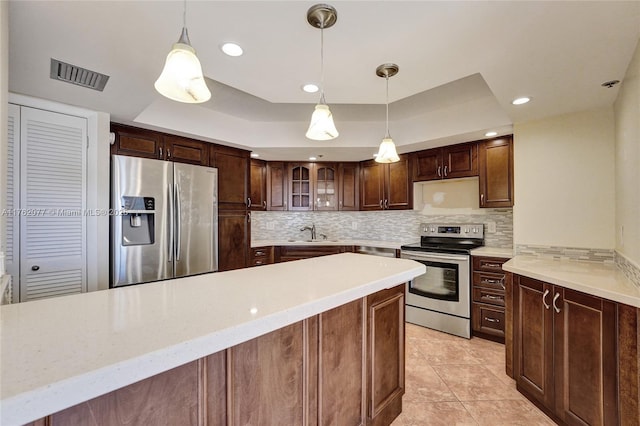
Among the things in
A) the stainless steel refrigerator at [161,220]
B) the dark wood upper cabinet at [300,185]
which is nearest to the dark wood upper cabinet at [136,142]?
the stainless steel refrigerator at [161,220]

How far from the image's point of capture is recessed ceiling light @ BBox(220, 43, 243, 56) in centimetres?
151

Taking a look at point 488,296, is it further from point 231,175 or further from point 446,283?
point 231,175

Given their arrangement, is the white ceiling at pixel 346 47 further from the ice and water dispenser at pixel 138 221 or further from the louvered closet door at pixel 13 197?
the ice and water dispenser at pixel 138 221

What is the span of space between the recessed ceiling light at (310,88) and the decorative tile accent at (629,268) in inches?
86.6

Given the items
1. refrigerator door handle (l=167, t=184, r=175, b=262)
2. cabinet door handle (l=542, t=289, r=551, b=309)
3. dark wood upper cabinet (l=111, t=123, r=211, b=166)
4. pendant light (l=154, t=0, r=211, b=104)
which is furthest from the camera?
refrigerator door handle (l=167, t=184, r=175, b=262)

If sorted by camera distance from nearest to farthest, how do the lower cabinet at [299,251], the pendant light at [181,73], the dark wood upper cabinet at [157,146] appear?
the pendant light at [181,73]
the dark wood upper cabinet at [157,146]
the lower cabinet at [299,251]

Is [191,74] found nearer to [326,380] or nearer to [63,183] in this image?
[326,380]

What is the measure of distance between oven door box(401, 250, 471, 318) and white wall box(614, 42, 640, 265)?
1.26m

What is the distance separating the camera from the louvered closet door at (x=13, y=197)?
1.96m

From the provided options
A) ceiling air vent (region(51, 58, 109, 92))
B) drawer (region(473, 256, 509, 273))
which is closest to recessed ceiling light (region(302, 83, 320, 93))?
ceiling air vent (region(51, 58, 109, 92))

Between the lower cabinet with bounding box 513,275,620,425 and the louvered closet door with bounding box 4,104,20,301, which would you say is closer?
the lower cabinet with bounding box 513,275,620,425

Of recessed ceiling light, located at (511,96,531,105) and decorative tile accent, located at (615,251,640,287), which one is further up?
recessed ceiling light, located at (511,96,531,105)

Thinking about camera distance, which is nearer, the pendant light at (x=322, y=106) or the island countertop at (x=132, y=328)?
the island countertop at (x=132, y=328)

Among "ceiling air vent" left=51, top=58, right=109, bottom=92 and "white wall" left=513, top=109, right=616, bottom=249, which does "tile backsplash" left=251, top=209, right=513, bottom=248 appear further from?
"ceiling air vent" left=51, top=58, right=109, bottom=92
